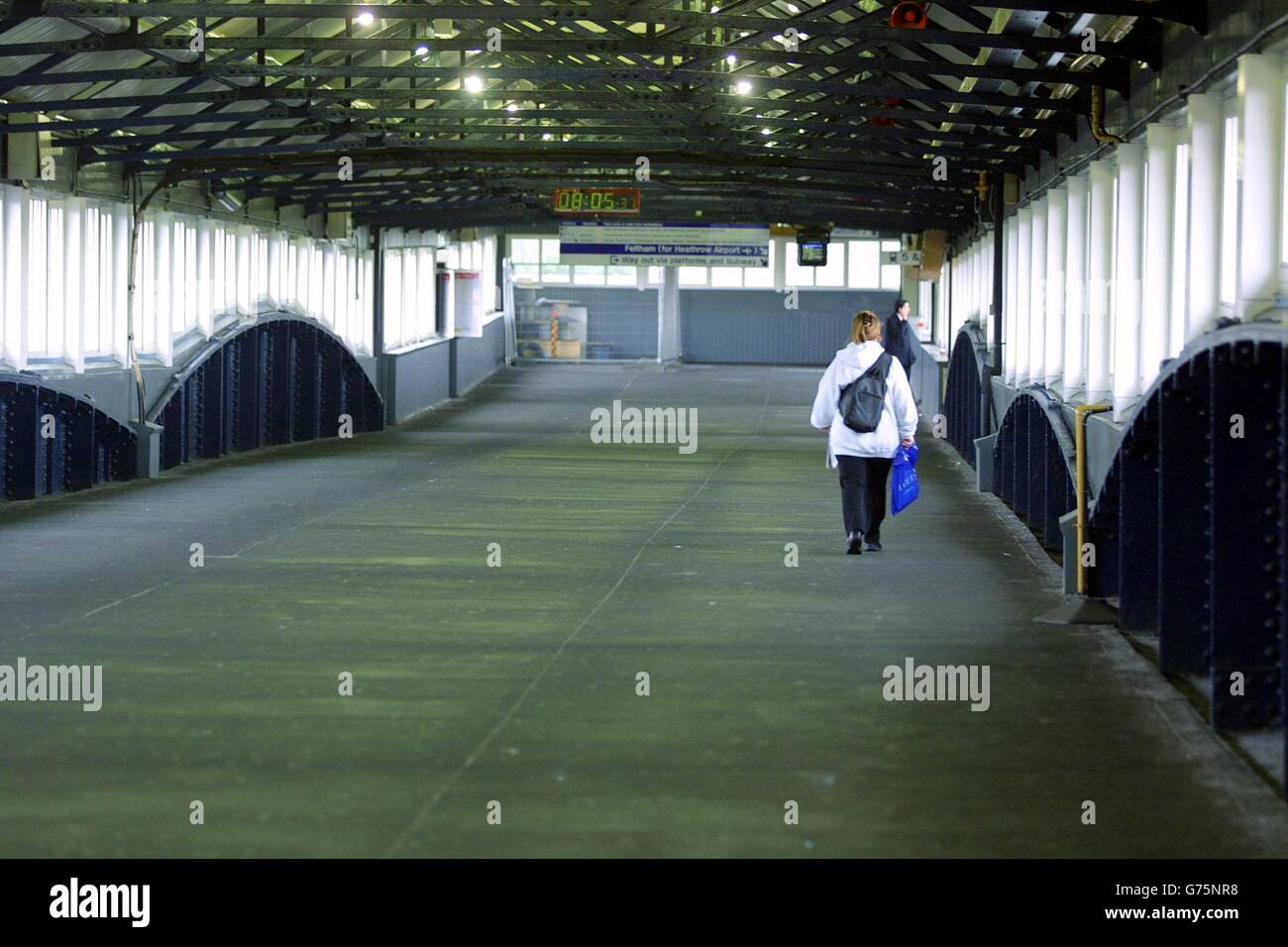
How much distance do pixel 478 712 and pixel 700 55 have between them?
30.0 ft

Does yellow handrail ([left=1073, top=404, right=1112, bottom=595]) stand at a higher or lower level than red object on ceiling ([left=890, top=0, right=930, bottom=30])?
lower

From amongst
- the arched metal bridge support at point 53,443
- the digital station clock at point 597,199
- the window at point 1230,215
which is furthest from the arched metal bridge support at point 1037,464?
the digital station clock at point 597,199

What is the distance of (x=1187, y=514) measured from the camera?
8.77 metres

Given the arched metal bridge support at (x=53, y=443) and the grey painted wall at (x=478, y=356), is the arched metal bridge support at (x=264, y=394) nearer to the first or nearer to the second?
Answer: the arched metal bridge support at (x=53, y=443)

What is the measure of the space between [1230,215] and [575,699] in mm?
4548

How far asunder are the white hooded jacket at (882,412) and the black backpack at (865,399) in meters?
0.04

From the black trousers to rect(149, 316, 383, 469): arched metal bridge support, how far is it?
34.3 ft

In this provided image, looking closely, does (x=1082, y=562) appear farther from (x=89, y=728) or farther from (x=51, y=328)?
(x=51, y=328)

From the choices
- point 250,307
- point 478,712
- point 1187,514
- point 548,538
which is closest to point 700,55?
point 548,538

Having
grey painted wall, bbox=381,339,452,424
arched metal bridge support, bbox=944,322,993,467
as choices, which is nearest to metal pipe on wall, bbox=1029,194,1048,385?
arched metal bridge support, bbox=944,322,993,467

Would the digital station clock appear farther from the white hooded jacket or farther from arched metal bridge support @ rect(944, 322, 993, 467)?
the white hooded jacket

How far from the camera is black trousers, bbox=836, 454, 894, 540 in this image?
13.3m

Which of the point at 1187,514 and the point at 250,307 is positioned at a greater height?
the point at 250,307

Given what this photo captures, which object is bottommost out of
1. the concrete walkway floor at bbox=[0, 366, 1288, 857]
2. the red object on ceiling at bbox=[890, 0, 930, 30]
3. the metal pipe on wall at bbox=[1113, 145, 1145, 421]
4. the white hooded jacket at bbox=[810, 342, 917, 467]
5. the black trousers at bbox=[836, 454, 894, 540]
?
the concrete walkway floor at bbox=[0, 366, 1288, 857]
